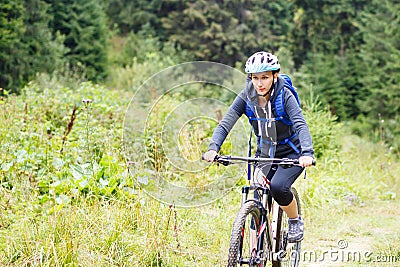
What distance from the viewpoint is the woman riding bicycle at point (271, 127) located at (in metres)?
3.67

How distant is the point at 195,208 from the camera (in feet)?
18.1

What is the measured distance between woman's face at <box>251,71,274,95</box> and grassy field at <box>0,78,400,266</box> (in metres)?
1.42

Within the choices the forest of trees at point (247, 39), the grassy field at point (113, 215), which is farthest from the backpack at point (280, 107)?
the forest of trees at point (247, 39)

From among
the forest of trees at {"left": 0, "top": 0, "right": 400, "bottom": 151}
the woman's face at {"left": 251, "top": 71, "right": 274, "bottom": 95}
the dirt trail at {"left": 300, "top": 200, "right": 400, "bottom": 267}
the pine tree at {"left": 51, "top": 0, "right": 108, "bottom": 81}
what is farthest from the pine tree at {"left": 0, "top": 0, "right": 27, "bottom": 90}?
the woman's face at {"left": 251, "top": 71, "right": 274, "bottom": 95}

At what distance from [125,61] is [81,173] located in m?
24.8

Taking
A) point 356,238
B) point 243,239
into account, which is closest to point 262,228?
point 243,239

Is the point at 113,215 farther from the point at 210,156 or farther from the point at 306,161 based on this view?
the point at 306,161

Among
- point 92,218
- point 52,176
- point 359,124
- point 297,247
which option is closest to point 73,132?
point 52,176

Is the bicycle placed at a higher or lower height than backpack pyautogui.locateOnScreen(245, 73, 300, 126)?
lower

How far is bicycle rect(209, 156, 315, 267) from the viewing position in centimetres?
333

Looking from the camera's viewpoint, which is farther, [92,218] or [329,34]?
[329,34]

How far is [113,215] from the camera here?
442 cm

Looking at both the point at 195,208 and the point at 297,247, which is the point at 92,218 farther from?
the point at 297,247

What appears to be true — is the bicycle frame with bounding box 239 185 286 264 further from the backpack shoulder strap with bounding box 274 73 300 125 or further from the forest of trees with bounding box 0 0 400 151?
the forest of trees with bounding box 0 0 400 151
